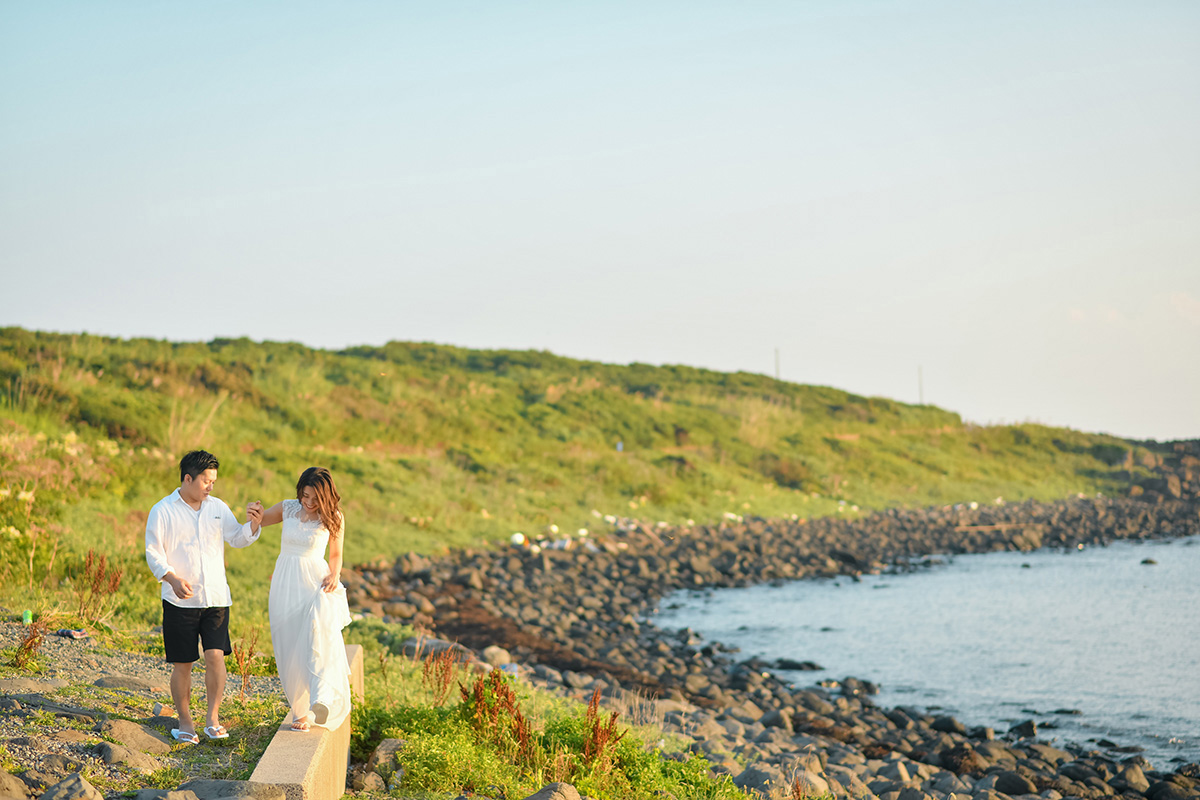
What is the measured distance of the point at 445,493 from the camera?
22203 millimetres

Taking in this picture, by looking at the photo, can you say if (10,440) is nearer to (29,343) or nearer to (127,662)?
(127,662)

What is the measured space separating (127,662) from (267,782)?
341 cm

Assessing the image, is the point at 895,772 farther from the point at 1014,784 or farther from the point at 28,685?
the point at 28,685

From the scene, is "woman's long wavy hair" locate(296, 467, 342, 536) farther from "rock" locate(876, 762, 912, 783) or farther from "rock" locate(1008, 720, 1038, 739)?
"rock" locate(1008, 720, 1038, 739)

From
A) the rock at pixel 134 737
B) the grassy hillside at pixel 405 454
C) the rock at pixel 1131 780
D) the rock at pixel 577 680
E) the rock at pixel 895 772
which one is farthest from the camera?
the grassy hillside at pixel 405 454

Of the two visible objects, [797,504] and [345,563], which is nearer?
[345,563]

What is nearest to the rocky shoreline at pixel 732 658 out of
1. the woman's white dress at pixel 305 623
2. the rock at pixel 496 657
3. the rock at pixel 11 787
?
the rock at pixel 496 657

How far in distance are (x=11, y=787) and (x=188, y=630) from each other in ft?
4.92

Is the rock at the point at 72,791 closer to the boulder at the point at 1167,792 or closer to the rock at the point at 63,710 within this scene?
the rock at the point at 63,710

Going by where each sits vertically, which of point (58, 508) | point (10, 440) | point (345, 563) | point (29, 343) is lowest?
point (345, 563)

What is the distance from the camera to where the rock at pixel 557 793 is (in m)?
4.92

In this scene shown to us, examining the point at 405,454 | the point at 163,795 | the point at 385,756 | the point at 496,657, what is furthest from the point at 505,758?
the point at 405,454

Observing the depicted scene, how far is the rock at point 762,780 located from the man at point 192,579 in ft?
11.9

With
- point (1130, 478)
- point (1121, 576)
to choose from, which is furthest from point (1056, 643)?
point (1130, 478)
